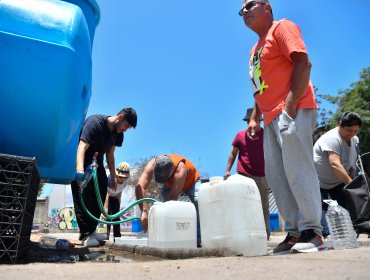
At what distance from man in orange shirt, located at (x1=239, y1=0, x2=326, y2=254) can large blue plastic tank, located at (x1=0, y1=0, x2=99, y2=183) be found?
3.94 ft

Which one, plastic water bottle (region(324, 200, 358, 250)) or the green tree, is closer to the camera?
plastic water bottle (region(324, 200, 358, 250))

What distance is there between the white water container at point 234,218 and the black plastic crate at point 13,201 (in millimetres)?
1151

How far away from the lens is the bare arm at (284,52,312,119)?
2223 millimetres

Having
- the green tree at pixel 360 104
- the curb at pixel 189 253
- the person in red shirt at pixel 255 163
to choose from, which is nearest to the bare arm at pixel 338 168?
the person in red shirt at pixel 255 163

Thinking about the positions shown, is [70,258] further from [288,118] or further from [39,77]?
[288,118]

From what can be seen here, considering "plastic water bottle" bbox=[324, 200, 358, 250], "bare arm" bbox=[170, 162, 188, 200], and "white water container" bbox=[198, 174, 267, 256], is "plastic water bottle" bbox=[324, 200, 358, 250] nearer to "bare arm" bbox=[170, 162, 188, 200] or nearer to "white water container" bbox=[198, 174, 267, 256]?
"white water container" bbox=[198, 174, 267, 256]

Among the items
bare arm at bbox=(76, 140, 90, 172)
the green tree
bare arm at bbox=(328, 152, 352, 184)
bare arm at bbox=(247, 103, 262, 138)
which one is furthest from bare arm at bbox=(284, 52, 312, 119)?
the green tree

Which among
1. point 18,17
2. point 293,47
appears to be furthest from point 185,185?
point 18,17

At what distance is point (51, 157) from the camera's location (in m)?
2.15

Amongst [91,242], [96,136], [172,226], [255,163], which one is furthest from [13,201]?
[255,163]

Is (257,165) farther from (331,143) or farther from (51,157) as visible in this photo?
(51,157)

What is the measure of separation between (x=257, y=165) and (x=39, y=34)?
293cm

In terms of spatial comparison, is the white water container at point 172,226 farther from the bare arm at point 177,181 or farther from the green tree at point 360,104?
the green tree at point 360,104

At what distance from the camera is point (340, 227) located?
2.52 metres
